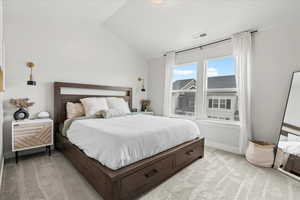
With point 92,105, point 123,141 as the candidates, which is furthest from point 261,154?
point 92,105

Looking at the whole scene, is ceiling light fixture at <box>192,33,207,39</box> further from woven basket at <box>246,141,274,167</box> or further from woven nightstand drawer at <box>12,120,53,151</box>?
woven nightstand drawer at <box>12,120,53,151</box>

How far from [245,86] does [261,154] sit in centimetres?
126

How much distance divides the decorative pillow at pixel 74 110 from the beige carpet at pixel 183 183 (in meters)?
0.93

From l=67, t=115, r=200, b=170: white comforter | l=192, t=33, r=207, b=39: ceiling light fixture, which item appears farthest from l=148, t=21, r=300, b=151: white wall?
l=67, t=115, r=200, b=170: white comforter

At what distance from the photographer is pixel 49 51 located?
2.95 metres

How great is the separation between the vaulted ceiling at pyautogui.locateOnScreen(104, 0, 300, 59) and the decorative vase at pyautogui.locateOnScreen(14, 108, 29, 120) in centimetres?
272

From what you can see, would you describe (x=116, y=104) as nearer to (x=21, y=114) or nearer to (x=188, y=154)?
(x=21, y=114)

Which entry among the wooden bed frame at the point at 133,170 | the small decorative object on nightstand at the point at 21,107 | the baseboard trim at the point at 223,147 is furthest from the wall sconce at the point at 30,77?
the baseboard trim at the point at 223,147

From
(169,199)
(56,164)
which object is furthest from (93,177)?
(56,164)

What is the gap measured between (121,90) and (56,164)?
234 cm

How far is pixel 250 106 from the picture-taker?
2742 millimetres

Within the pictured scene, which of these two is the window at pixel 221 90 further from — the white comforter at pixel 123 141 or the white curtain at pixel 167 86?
the white comforter at pixel 123 141

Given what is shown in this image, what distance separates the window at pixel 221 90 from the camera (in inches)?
124

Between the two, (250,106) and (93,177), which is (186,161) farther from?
(250,106)
